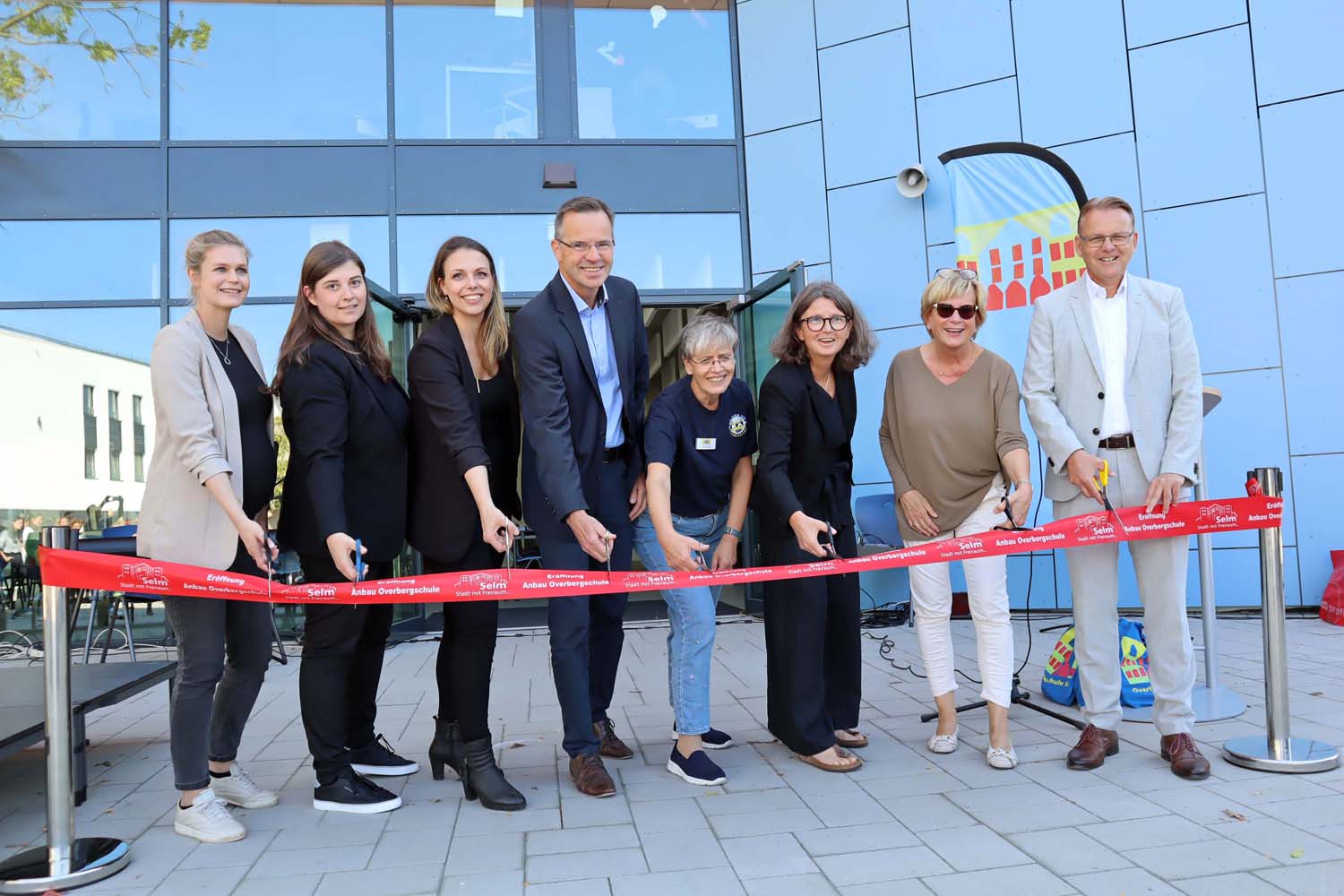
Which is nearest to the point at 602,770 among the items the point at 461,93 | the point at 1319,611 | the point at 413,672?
the point at 413,672

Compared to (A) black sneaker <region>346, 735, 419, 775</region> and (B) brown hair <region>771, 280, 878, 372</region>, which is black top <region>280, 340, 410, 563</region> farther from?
A: (B) brown hair <region>771, 280, 878, 372</region>

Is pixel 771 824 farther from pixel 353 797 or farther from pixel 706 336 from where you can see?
pixel 706 336

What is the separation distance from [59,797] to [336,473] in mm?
1128

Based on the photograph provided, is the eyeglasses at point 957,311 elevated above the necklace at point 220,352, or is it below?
above

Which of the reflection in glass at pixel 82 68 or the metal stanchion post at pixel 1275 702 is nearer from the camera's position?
the metal stanchion post at pixel 1275 702

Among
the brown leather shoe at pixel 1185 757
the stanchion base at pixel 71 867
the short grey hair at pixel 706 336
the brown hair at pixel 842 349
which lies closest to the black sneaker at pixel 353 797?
the stanchion base at pixel 71 867

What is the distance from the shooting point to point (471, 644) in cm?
312

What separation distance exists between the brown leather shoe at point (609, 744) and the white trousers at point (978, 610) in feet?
3.89

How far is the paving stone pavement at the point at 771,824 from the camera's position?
240 centimetres

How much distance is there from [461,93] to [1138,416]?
20.3ft

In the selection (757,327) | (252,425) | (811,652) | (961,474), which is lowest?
(811,652)

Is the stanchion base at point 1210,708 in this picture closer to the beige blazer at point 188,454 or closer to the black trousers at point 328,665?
the black trousers at point 328,665

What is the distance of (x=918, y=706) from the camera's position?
4309 mm

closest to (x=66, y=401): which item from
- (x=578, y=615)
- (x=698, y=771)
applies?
(x=578, y=615)
